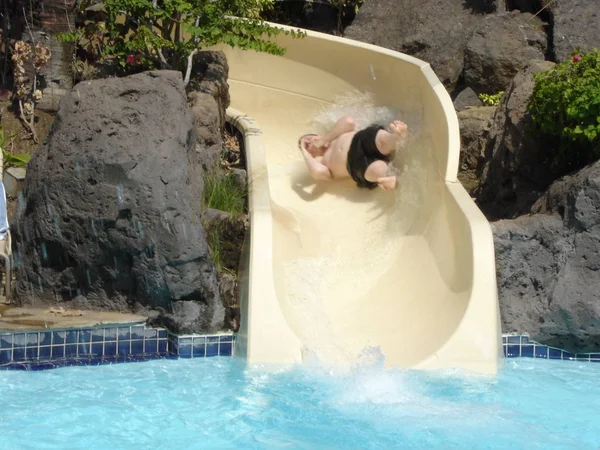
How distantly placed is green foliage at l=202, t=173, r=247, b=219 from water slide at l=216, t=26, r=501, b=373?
0.14 meters

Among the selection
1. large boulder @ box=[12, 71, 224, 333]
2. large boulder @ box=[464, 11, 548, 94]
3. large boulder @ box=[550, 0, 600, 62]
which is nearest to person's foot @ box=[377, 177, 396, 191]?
large boulder @ box=[12, 71, 224, 333]

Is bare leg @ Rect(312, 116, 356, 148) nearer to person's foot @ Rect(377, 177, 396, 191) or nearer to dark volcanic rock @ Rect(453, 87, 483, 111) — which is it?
person's foot @ Rect(377, 177, 396, 191)

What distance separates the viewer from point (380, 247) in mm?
6559

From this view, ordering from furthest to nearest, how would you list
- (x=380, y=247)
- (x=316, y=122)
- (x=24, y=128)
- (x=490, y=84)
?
(x=490, y=84), (x=316, y=122), (x=24, y=128), (x=380, y=247)

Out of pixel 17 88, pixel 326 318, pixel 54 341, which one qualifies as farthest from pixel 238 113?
pixel 54 341

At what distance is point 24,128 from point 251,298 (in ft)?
11.0

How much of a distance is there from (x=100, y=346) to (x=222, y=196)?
1439 mm

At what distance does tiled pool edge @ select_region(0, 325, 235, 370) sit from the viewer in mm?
5039

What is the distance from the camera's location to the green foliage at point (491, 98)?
8.99 meters

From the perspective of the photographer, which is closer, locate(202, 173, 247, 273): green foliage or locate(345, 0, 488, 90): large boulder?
locate(202, 173, 247, 273): green foliage

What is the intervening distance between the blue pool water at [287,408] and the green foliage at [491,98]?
4.21 metres

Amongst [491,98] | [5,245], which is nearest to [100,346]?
[5,245]


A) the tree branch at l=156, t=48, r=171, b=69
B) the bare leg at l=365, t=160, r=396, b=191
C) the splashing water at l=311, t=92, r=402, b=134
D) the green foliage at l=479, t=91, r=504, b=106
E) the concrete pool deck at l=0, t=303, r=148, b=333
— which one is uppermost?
the green foliage at l=479, t=91, r=504, b=106

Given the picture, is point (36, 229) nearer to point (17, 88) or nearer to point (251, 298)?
point (251, 298)
